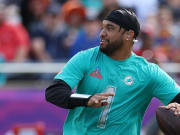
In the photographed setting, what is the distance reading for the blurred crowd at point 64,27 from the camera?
9.57m

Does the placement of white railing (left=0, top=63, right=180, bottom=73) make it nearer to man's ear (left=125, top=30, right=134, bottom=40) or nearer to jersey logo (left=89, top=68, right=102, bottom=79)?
man's ear (left=125, top=30, right=134, bottom=40)

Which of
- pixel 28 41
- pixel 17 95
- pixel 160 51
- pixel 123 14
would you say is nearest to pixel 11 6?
pixel 28 41

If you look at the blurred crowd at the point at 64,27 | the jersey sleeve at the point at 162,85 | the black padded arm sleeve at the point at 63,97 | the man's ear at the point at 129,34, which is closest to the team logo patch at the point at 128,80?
the jersey sleeve at the point at 162,85

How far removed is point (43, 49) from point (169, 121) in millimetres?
5017

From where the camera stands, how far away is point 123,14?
5379 millimetres

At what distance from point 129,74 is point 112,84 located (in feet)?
0.64

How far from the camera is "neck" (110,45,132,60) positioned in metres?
5.46

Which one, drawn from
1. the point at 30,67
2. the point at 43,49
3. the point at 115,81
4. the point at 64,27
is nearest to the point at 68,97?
the point at 115,81

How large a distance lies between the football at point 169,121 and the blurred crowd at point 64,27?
366 cm

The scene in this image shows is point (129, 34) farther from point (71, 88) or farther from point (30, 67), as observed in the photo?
point (30, 67)

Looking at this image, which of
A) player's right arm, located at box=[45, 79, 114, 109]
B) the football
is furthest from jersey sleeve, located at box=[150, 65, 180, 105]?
player's right arm, located at box=[45, 79, 114, 109]

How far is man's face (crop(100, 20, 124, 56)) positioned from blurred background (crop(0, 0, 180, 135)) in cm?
297

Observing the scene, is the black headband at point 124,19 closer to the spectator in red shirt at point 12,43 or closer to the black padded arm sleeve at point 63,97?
the black padded arm sleeve at point 63,97

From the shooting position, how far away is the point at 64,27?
10227 millimetres
